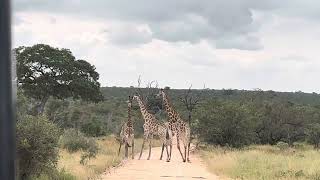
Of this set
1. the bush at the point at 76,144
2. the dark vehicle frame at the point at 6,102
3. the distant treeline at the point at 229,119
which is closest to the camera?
the dark vehicle frame at the point at 6,102

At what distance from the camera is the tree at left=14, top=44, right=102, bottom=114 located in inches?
1469

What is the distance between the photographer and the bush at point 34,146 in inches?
524

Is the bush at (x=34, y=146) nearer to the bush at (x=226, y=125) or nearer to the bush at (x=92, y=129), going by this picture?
the bush at (x=226, y=125)

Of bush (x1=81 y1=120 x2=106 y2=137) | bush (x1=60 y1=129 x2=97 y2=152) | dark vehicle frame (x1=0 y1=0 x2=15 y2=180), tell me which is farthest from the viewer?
bush (x1=81 y1=120 x2=106 y2=137)

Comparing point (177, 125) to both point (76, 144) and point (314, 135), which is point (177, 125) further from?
point (314, 135)

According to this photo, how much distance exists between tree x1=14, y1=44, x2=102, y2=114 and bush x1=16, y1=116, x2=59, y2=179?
23301 mm

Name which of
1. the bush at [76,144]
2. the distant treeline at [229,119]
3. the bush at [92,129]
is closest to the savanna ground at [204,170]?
the distant treeline at [229,119]

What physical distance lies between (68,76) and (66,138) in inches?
394

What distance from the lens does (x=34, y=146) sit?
1341 cm

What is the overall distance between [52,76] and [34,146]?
25.3 m

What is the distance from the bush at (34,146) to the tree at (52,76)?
23.3m

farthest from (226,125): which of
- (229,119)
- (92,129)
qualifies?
(92,129)

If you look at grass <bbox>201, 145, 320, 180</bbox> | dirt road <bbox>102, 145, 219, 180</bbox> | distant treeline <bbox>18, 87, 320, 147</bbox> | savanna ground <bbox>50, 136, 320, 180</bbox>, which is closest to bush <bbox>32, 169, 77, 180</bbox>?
savanna ground <bbox>50, 136, 320, 180</bbox>

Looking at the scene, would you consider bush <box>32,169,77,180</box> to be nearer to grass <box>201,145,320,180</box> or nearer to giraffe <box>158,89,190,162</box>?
grass <box>201,145,320,180</box>
